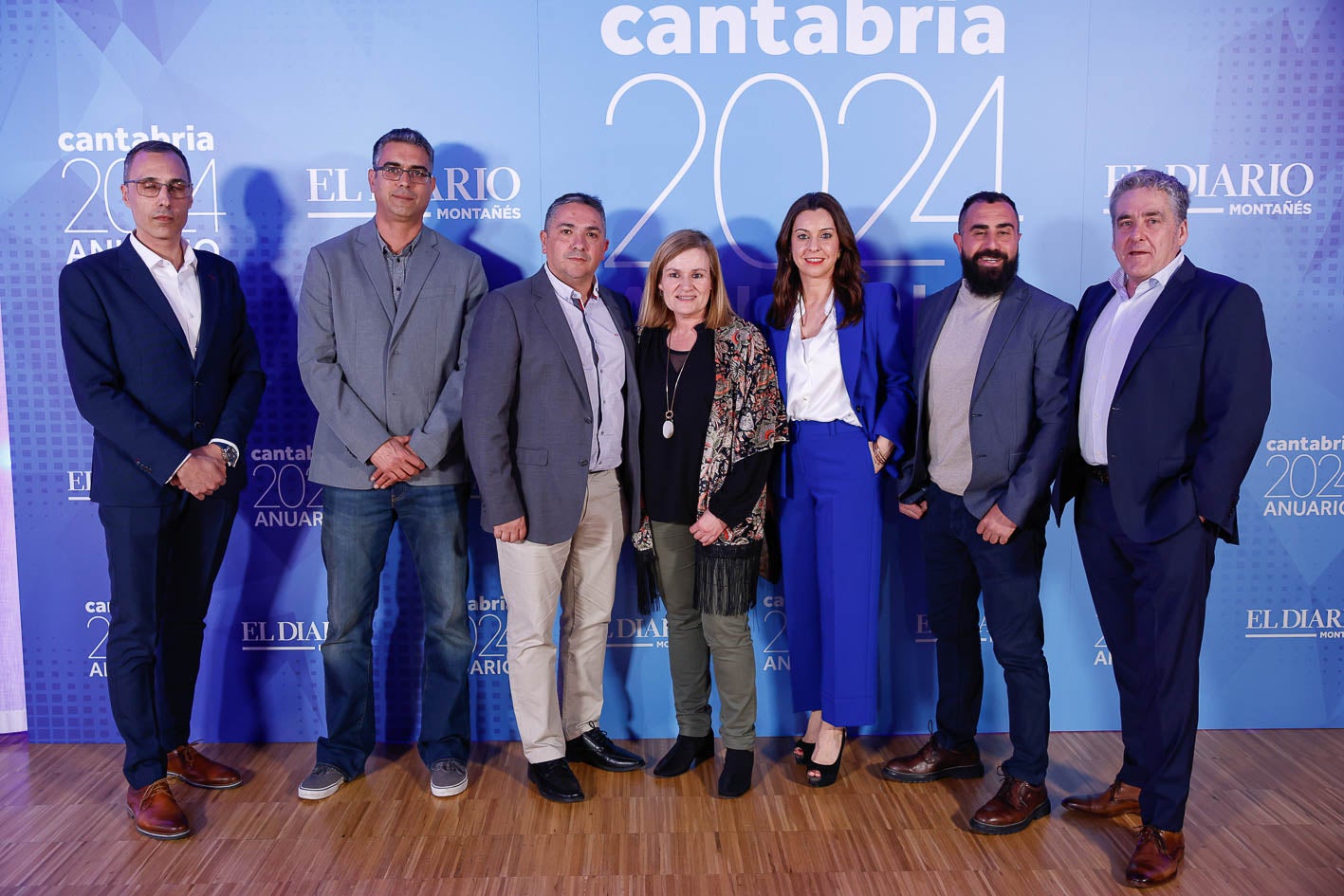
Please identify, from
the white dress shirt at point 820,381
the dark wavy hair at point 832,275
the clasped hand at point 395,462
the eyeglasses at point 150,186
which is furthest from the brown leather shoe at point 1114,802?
the eyeglasses at point 150,186

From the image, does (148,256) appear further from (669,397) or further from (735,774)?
(735,774)

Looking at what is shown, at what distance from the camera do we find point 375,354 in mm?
3211

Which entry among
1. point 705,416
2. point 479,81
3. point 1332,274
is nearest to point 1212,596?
point 1332,274

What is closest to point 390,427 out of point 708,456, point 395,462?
point 395,462

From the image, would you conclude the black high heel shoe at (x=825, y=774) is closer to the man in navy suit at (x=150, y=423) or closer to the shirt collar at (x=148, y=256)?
the man in navy suit at (x=150, y=423)

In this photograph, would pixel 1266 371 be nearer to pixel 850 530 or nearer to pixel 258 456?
pixel 850 530

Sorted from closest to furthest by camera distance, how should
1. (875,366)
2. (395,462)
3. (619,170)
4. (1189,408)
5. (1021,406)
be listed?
(1189,408) → (1021,406) → (395,462) → (875,366) → (619,170)

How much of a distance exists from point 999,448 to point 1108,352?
444mm

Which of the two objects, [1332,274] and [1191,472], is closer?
[1191,472]

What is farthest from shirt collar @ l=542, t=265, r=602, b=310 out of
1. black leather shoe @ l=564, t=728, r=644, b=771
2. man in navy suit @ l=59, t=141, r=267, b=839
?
black leather shoe @ l=564, t=728, r=644, b=771

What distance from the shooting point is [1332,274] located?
3770 millimetres

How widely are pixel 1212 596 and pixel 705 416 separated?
2401mm

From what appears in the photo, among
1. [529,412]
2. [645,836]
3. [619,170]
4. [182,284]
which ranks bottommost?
[645,836]

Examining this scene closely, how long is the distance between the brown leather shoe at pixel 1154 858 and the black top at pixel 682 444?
1.58 metres
